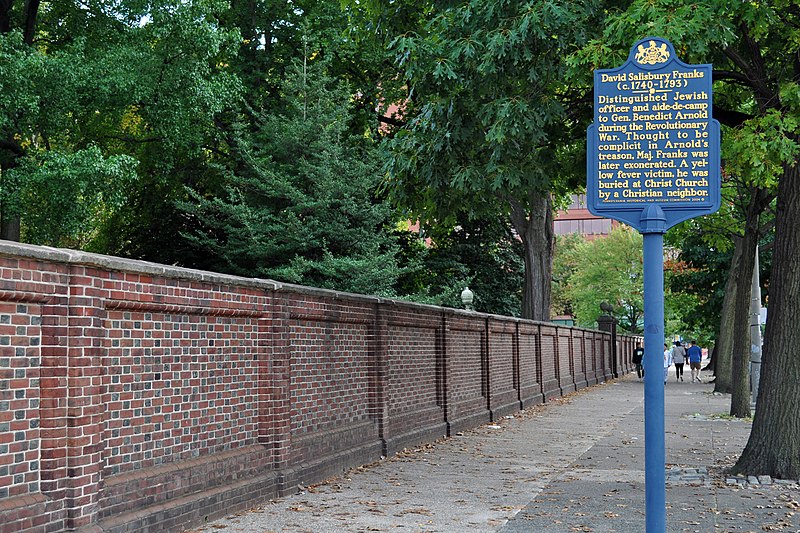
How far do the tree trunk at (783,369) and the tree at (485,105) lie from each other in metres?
2.96

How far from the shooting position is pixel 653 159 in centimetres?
723

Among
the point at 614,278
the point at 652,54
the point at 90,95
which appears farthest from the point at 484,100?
the point at 614,278

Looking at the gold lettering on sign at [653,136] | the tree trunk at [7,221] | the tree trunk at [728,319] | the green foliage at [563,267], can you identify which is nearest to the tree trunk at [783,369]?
the gold lettering on sign at [653,136]

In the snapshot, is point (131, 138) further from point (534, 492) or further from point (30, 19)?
point (534, 492)

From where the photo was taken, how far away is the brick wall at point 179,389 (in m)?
6.31

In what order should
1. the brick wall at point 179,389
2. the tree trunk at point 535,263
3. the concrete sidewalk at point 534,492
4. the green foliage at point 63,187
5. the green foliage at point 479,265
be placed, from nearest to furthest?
the brick wall at point 179,389, the concrete sidewalk at point 534,492, the green foliage at point 63,187, the tree trunk at point 535,263, the green foliage at point 479,265

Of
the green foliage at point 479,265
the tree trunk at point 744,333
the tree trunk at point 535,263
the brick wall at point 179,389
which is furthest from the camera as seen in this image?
the green foliage at point 479,265

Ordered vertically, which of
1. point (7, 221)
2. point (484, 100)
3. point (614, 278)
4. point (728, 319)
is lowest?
point (728, 319)

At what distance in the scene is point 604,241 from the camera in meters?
68.1

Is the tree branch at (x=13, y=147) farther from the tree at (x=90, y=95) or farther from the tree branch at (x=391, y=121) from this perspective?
the tree branch at (x=391, y=121)

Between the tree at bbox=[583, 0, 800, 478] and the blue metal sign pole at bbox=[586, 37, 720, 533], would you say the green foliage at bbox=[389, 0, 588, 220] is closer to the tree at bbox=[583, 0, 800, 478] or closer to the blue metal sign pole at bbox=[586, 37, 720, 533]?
the tree at bbox=[583, 0, 800, 478]

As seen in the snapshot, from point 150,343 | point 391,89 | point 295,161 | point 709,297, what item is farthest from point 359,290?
point 709,297

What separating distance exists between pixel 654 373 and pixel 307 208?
17.2 meters

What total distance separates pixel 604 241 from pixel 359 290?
47182 mm
